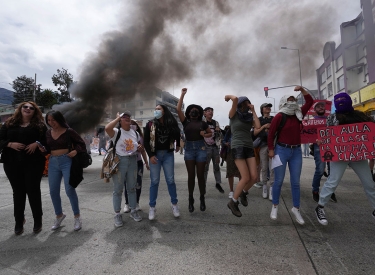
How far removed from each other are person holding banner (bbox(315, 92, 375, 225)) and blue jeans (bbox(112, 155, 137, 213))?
2447 millimetres

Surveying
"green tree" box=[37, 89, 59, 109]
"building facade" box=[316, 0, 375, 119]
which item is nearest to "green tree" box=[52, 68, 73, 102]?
"green tree" box=[37, 89, 59, 109]

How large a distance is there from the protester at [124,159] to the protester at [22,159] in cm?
95

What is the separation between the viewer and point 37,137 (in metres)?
3.17

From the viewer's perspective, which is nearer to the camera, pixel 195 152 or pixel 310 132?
pixel 195 152

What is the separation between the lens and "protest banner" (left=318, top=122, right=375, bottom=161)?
9.63ft

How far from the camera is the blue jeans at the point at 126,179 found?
3.31 metres

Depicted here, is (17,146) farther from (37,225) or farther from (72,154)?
(37,225)

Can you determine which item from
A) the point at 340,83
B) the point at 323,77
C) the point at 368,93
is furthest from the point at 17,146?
the point at 323,77

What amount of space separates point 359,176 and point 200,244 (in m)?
2.12

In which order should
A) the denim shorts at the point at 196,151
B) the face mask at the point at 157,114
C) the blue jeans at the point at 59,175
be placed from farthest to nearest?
the denim shorts at the point at 196,151
the face mask at the point at 157,114
the blue jeans at the point at 59,175

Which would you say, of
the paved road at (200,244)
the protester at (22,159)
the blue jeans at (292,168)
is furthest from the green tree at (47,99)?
the blue jeans at (292,168)

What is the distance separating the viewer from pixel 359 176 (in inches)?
116

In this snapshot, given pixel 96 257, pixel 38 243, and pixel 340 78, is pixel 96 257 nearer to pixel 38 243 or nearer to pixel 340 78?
pixel 38 243

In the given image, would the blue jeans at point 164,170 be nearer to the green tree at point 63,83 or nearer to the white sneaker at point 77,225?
the white sneaker at point 77,225
